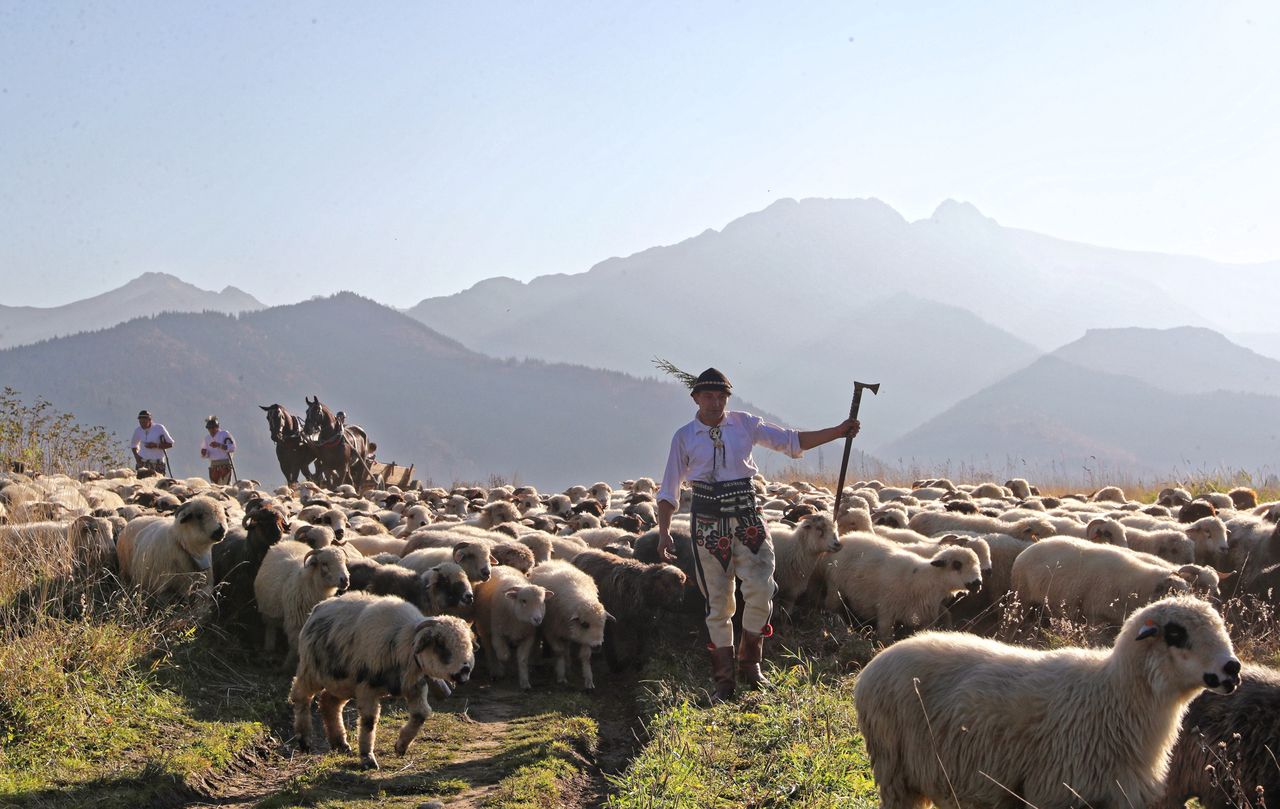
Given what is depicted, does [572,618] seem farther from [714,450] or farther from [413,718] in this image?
[413,718]

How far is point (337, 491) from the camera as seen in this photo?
22641 mm

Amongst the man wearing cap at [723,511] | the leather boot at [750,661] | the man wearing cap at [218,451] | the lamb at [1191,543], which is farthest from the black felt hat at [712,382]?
the man wearing cap at [218,451]

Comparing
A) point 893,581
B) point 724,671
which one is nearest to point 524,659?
point 724,671

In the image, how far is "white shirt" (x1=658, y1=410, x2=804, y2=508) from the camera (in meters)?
8.62

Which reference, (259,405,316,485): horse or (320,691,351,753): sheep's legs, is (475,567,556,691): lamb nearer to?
(320,691,351,753): sheep's legs

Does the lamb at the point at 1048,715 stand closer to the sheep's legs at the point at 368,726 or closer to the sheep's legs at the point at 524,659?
the sheep's legs at the point at 368,726

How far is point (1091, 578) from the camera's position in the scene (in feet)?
34.1

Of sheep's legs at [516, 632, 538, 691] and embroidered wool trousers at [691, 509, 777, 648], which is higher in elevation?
embroidered wool trousers at [691, 509, 777, 648]

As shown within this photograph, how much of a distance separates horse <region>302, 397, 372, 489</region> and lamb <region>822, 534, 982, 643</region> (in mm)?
16530

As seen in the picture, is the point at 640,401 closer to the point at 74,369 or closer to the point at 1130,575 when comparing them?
the point at 74,369

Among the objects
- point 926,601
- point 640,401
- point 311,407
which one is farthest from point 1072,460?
point 926,601

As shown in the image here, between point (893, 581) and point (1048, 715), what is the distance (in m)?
5.58

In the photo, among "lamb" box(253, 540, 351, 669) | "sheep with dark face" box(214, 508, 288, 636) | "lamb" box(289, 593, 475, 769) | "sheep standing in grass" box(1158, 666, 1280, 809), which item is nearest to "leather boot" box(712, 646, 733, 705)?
"lamb" box(289, 593, 475, 769)

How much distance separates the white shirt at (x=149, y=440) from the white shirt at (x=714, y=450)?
17.7 meters
